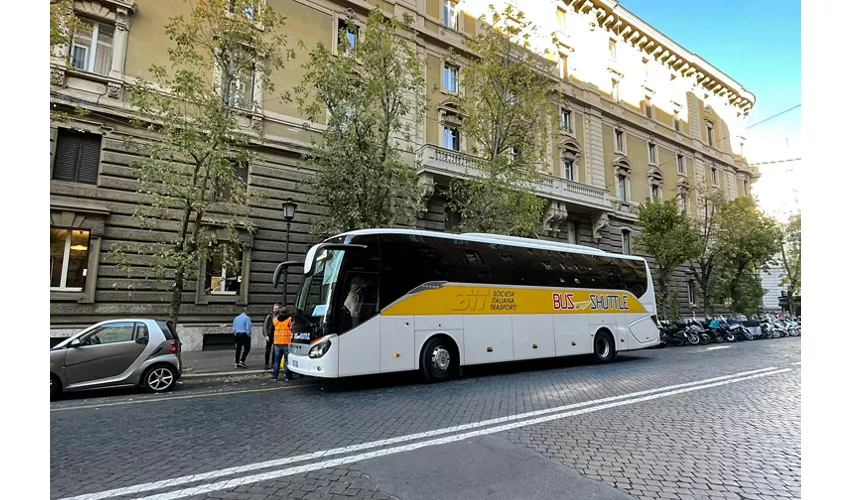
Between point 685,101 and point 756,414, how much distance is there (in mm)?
38645

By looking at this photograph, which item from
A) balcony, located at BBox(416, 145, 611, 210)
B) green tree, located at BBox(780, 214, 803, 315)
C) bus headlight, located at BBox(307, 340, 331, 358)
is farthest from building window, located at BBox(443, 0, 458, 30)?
green tree, located at BBox(780, 214, 803, 315)

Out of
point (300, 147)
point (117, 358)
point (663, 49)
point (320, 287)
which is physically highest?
point (663, 49)

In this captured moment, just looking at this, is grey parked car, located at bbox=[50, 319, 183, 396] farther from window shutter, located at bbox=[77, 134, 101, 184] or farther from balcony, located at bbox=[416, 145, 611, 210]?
balcony, located at bbox=[416, 145, 611, 210]

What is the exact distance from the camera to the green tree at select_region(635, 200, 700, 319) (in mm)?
22469

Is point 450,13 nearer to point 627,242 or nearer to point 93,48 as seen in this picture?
point 93,48

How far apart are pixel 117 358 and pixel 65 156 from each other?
9.70 meters

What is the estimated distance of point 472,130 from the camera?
17984 mm

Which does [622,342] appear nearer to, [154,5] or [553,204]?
[553,204]

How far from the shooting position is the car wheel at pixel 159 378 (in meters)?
8.88

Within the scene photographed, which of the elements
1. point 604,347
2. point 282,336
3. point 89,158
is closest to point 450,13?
point 89,158

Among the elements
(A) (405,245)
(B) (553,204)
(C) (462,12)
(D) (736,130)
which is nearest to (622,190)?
(B) (553,204)

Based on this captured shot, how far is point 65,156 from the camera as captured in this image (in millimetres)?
14266

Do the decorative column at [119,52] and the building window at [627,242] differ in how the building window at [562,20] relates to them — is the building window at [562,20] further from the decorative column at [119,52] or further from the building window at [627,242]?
the decorative column at [119,52]

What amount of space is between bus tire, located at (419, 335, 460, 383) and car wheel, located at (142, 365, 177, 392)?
5.36 metres
